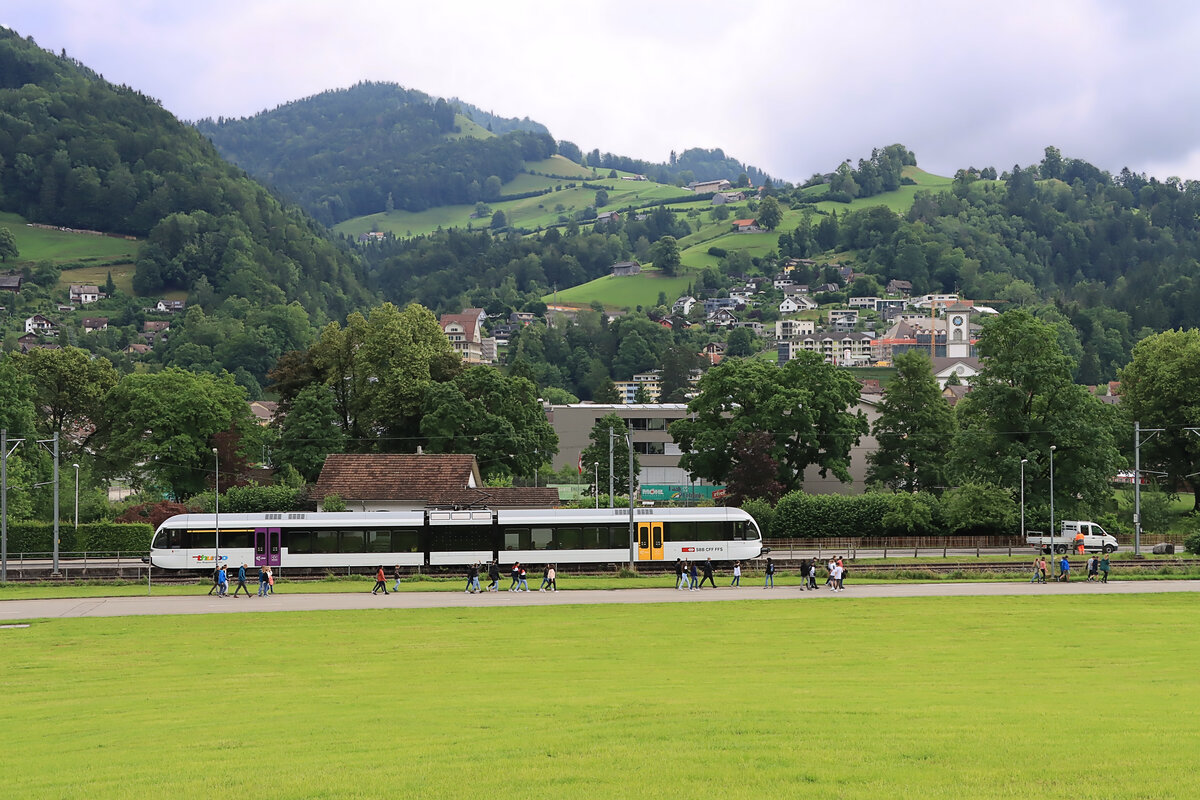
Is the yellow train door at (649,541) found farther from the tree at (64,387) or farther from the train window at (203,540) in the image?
the tree at (64,387)

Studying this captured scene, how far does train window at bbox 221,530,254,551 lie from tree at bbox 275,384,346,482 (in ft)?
94.8

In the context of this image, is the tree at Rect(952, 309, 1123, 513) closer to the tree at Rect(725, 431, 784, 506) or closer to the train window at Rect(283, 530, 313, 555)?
the tree at Rect(725, 431, 784, 506)

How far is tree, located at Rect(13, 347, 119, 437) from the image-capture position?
285 feet

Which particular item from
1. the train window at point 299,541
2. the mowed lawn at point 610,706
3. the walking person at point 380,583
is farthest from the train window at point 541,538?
the mowed lawn at point 610,706

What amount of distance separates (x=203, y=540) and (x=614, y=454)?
48.9 m

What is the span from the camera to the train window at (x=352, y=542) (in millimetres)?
54156

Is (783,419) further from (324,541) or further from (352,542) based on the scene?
(324,541)

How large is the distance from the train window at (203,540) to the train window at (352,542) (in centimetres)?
555

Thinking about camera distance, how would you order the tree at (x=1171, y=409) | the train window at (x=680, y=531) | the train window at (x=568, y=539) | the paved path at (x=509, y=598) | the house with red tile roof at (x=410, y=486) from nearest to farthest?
the paved path at (x=509, y=598) → the train window at (x=568, y=539) → the train window at (x=680, y=531) → the house with red tile roof at (x=410, y=486) → the tree at (x=1171, y=409)

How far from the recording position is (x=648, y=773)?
14.0 m

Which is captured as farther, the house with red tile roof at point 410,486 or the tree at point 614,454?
the tree at point 614,454

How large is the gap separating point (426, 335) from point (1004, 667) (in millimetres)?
66487

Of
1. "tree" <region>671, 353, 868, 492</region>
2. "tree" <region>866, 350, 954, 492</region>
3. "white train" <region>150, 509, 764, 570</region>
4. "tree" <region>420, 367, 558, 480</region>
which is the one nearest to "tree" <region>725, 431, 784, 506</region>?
"tree" <region>671, 353, 868, 492</region>

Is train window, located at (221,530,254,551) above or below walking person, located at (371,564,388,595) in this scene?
above
